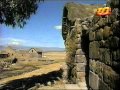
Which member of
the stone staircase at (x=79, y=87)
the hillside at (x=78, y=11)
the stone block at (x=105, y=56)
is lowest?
the stone staircase at (x=79, y=87)

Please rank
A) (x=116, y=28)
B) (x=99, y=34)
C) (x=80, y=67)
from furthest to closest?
(x=80, y=67) → (x=99, y=34) → (x=116, y=28)

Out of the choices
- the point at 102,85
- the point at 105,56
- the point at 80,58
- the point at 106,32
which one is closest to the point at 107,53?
the point at 105,56

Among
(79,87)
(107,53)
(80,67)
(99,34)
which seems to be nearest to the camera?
(107,53)

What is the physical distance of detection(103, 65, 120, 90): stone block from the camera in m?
5.76

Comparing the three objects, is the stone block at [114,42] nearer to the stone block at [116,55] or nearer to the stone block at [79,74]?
the stone block at [116,55]

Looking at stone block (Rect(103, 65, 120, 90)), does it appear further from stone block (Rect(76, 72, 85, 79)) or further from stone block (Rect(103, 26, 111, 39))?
stone block (Rect(76, 72, 85, 79))

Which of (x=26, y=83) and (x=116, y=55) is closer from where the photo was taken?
(x=116, y=55)

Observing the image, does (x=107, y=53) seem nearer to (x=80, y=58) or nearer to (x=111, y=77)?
(x=111, y=77)

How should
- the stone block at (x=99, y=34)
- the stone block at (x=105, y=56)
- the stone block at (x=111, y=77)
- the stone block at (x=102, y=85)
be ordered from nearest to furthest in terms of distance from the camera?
the stone block at (x=111, y=77), the stone block at (x=105, y=56), the stone block at (x=102, y=85), the stone block at (x=99, y=34)

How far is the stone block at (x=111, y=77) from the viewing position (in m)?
5.76

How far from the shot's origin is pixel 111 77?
6.20 metres

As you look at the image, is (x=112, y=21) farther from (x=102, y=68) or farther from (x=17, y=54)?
(x=17, y=54)

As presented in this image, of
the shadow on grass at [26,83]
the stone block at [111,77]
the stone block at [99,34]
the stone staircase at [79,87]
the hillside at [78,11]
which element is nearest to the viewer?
the stone block at [111,77]

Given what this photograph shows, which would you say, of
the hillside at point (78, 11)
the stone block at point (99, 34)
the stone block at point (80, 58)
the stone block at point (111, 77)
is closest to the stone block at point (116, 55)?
the stone block at point (111, 77)
